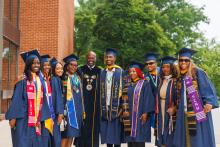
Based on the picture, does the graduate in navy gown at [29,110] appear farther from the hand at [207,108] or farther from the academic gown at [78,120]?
the hand at [207,108]

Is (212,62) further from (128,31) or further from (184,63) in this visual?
(184,63)

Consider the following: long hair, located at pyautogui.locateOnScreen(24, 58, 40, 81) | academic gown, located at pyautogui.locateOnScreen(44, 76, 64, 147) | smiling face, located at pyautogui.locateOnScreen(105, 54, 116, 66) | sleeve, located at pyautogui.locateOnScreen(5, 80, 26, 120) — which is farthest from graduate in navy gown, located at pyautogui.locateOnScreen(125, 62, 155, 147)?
sleeve, located at pyautogui.locateOnScreen(5, 80, 26, 120)

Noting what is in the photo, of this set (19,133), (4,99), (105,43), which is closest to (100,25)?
(105,43)

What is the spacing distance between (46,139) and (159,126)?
1844 mm

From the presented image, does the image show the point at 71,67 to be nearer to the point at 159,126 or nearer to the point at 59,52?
the point at 159,126

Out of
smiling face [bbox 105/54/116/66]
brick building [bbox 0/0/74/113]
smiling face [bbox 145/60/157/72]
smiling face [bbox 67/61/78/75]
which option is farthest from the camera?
brick building [bbox 0/0/74/113]

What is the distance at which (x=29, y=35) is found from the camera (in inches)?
703

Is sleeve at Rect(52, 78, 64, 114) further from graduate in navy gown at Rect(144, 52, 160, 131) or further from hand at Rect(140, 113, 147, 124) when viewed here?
graduate in navy gown at Rect(144, 52, 160, 131)

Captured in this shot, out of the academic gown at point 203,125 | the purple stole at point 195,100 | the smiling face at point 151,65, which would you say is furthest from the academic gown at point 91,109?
the purple stole at point 195,100

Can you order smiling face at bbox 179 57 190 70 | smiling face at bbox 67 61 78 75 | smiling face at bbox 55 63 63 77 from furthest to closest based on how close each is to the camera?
1. smiling face at bbox 67 61 78 75
2. smiling face at bbox 55 63 63 77
3. smiling face at bbox 179 57 190 70

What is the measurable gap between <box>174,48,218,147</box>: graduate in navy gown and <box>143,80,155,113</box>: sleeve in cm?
86

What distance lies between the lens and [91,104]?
808cm

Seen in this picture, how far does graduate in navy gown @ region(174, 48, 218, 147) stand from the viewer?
6137mm

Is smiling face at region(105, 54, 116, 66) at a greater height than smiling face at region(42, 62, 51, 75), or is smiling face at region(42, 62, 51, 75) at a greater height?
smiling face at region(105, 54, 116, 66)
